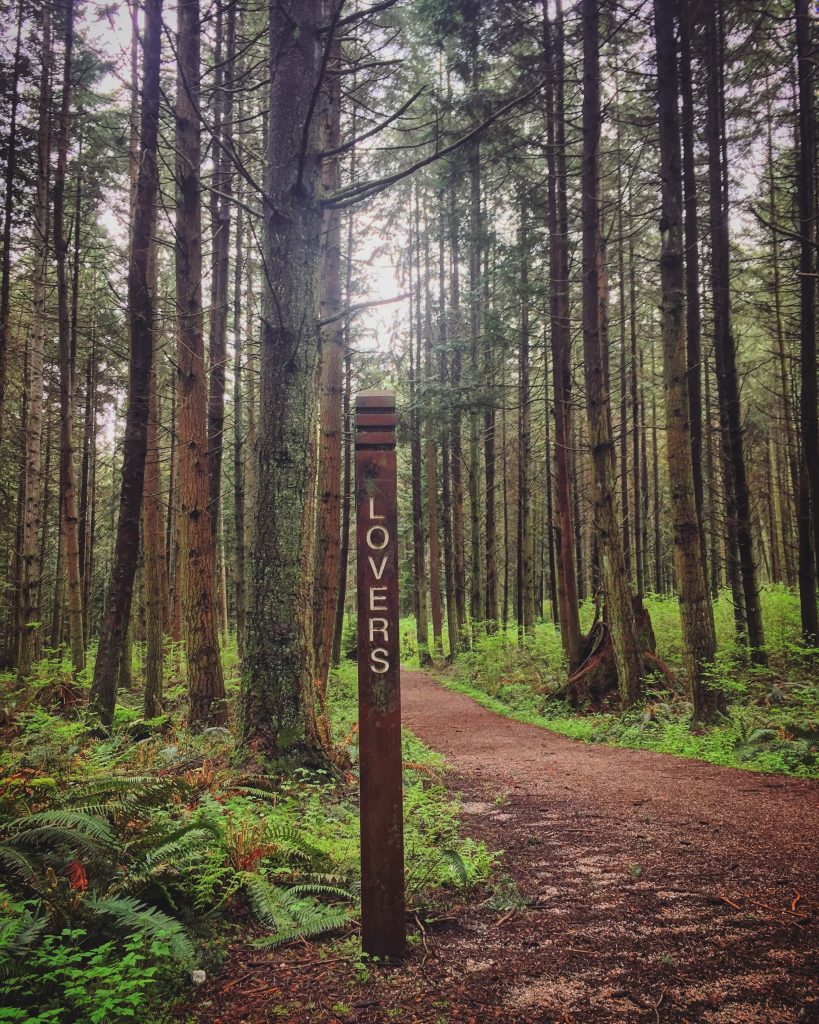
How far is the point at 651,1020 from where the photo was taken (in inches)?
93.8

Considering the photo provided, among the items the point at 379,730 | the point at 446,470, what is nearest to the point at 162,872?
the point at 379,730

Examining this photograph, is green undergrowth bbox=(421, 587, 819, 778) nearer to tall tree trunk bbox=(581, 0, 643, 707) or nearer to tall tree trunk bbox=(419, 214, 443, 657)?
tall tree trunk bbox=(581, 0, 643, 707)

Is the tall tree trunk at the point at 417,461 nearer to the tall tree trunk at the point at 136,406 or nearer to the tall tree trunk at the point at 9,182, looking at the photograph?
the tall tree trunk at the point at 9,182

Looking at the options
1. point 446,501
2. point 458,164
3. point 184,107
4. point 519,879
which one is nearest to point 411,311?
point 446,501

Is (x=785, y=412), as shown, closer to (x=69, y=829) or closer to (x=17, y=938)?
(x=69, y=829)

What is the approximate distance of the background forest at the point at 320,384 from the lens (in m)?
4.16

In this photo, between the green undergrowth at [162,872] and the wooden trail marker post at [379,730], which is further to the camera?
the wooden trail marker post at [379,730]

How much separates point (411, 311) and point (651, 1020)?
23.3 meters

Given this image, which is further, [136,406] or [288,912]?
[136,406]

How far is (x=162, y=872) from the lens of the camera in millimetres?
3189

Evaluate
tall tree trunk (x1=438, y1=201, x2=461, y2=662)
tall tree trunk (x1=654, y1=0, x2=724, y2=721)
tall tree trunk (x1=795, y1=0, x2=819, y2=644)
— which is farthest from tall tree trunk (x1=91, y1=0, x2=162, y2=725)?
tall tree trunk (x1=795, y1=0, x2=819, y2=644)

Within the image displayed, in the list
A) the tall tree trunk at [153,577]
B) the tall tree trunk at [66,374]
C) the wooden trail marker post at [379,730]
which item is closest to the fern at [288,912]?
the wooden trail marker post at [379,730]

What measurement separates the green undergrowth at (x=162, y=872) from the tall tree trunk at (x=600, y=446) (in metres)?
6.18

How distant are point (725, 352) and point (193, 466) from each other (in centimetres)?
1183
